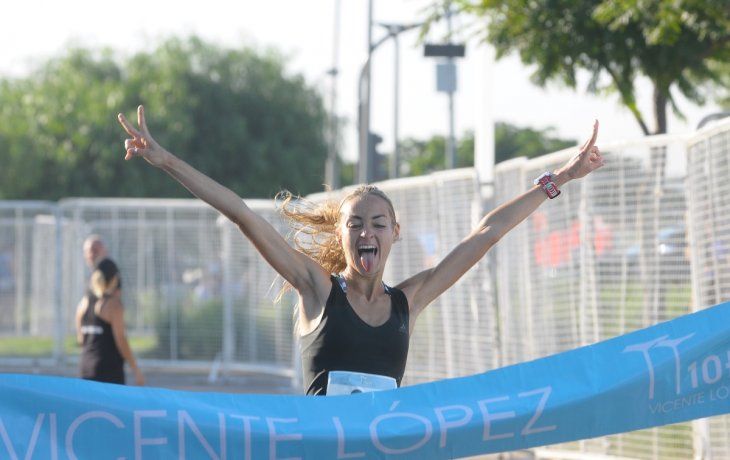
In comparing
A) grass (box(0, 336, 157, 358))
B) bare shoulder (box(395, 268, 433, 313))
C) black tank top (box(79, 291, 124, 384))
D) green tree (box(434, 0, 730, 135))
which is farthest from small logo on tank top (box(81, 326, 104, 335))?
grass (box(0, 336, 157, 358))

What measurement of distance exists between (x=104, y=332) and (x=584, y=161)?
21.7ft

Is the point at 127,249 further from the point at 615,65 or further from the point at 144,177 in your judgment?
the point at 144,177

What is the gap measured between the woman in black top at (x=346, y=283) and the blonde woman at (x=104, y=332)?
624 cm

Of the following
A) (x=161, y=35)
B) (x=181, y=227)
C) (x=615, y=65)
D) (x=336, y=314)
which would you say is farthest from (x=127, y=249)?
(x=161, y=35)

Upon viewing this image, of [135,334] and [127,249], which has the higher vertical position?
[127,249]

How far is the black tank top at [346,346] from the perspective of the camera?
16.0 ft

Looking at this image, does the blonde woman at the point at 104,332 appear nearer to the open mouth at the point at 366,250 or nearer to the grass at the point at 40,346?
the open mouth at the point at 366,250

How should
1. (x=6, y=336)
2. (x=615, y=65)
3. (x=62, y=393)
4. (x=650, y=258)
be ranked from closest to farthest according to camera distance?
(x=62, y=393) → (x=650, y=258) → (x=615, y=65) → (x=6, y=336)

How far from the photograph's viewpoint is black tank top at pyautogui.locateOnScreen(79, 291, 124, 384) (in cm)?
1121

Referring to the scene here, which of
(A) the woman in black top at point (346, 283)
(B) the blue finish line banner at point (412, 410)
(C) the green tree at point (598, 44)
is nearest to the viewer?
(B) the blue finish line banner at point (412, 410)

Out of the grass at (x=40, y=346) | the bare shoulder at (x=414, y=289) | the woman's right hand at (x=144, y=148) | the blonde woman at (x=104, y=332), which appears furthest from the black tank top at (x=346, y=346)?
the grass at (x=40, y=346)

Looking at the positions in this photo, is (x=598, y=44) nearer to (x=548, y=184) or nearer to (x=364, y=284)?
(x=548, y=184)

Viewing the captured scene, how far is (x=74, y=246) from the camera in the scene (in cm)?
2045

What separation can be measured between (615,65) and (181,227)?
25.2ft
